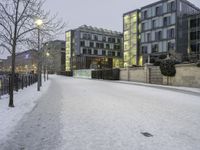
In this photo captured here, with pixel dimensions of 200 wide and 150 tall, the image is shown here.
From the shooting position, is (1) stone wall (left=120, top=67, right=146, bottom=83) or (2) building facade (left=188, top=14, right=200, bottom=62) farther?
(2) building facade (left=188, top=14, right=200, bottom=62)

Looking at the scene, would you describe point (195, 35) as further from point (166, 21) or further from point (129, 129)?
point (129, 129)

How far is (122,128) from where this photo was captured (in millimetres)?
7906

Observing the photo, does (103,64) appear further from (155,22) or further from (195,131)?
(195,131)

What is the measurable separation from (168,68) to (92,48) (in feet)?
247

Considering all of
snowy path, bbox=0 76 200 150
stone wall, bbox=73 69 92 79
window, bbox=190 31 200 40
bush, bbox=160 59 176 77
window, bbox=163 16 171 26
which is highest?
window, bbox=163 16 171 26

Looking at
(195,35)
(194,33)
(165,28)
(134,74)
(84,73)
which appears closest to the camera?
(134,74)

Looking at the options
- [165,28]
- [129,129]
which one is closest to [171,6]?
[165,28]

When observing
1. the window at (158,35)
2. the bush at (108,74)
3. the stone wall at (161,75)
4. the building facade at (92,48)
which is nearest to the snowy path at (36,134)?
the stone wall at (161,75)

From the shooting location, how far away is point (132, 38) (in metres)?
84.0

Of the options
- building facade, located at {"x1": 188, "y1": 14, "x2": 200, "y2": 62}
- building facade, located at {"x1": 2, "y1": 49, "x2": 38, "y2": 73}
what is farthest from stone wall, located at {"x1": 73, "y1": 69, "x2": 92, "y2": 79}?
building facade, located at {"x1": 188, "y1": 14, "x2": 200, "y2": 62}

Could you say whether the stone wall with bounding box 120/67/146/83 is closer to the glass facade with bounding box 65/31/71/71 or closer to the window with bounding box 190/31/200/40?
the window with bounding box 190/31/200/40

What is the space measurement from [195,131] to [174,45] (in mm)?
60632

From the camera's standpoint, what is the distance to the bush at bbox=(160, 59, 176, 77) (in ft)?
98.9

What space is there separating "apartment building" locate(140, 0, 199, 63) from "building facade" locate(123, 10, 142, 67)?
A: 7.28 meters
